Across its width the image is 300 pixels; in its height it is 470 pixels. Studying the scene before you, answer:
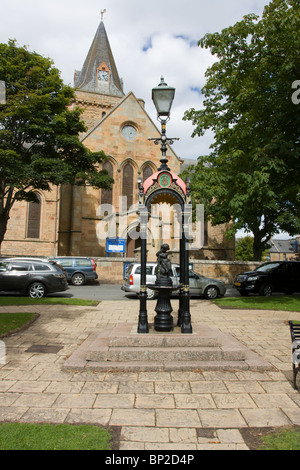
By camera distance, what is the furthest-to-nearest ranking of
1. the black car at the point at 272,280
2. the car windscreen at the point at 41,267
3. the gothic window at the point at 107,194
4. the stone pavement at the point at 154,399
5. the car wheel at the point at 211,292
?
the gothic window at the point at 107,194 < the black car at the point at 272,280 < the car wheel at the point at 211,292 < the car windscreen at the point at 41,267 < the stone pavement at the point at 154,399

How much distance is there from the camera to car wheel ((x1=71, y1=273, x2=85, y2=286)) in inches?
789

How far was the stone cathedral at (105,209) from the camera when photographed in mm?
27188

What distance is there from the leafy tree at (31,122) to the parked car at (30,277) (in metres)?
6.01

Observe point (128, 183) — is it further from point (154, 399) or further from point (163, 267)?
point (154, 399)

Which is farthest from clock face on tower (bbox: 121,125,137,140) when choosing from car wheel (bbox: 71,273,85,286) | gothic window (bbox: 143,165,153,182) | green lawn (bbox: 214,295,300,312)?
green lawn (bbox: 214,295,300,312)

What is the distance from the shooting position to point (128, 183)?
1159 inches

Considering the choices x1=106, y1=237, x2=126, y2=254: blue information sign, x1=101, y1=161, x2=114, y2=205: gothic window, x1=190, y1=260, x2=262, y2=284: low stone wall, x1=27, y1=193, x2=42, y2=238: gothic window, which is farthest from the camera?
x1=27, y1=193, x2=42, y2=238: gothic window

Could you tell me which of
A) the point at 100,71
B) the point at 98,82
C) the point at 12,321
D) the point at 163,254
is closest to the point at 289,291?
the point at 163,254

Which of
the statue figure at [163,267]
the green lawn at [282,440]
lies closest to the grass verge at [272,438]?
Answer: the green lawn at [282,440]

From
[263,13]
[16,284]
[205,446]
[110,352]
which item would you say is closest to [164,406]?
[205,446]

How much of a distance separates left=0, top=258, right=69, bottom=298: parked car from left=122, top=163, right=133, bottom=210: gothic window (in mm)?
15888

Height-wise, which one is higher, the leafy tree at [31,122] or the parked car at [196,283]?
the leafy tree at [31,122]

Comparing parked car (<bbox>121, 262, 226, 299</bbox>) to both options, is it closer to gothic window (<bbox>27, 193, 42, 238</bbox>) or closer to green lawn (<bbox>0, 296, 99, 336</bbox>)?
green lawn (<bbox>0, 296, 99, 336</bbox>)

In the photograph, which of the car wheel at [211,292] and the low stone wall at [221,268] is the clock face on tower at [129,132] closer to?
the low stone wall at [221,268]
